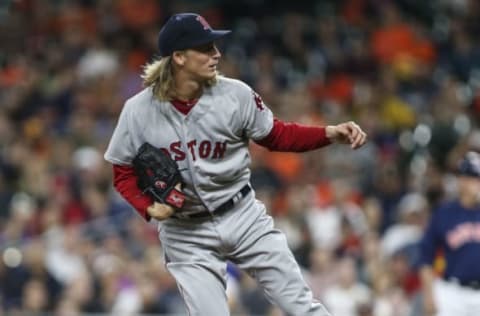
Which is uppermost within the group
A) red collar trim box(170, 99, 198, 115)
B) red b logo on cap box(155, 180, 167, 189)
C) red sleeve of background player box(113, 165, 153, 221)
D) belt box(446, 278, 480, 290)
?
red collar trim box(170, 99, 198, 115)

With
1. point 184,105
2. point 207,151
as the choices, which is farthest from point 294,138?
point 184,105

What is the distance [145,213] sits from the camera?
5.81 meters

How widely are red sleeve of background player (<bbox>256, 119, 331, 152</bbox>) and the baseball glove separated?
1.50ft

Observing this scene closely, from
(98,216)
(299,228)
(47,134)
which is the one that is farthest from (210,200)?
(47,134)

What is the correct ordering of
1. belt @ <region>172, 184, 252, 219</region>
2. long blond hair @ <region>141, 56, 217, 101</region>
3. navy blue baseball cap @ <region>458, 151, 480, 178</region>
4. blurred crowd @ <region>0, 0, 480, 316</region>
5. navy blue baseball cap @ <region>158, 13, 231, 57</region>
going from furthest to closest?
blurred crowd @ <region>0, 0, 480, 316</region> → navy blue baseball cap @ <region>458, 151, 480, 178</region> → belt @ <region>172, 184, 252, 219</region> → long blond hair @ <region>141, 56, 217, 101</region> → navy blue baseball cap @ <region>158, 13, 231, 57</region>

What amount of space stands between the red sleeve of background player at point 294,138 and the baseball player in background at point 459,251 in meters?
2.18

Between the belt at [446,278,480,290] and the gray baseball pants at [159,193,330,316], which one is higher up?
the gray baseball pants at [159,193,330,316]

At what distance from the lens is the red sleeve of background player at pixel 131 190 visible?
584 cm

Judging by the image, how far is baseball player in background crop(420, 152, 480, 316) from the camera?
790cm

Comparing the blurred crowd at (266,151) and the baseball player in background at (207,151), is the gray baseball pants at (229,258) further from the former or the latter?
the blurred crowd at (266,151)

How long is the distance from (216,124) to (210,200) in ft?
1.21

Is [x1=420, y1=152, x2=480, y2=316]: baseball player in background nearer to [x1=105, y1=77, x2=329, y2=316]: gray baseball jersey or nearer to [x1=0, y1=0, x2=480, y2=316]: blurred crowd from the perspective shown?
[x1=0, y1=0, x2=480, y2=316]: blurred crowd

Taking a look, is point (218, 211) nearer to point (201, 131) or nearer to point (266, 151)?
point (201, 131)

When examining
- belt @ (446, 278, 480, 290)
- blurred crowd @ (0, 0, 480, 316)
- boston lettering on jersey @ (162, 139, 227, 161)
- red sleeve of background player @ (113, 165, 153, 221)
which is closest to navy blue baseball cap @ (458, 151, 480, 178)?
belt @ (446, 278, 480, 290)
